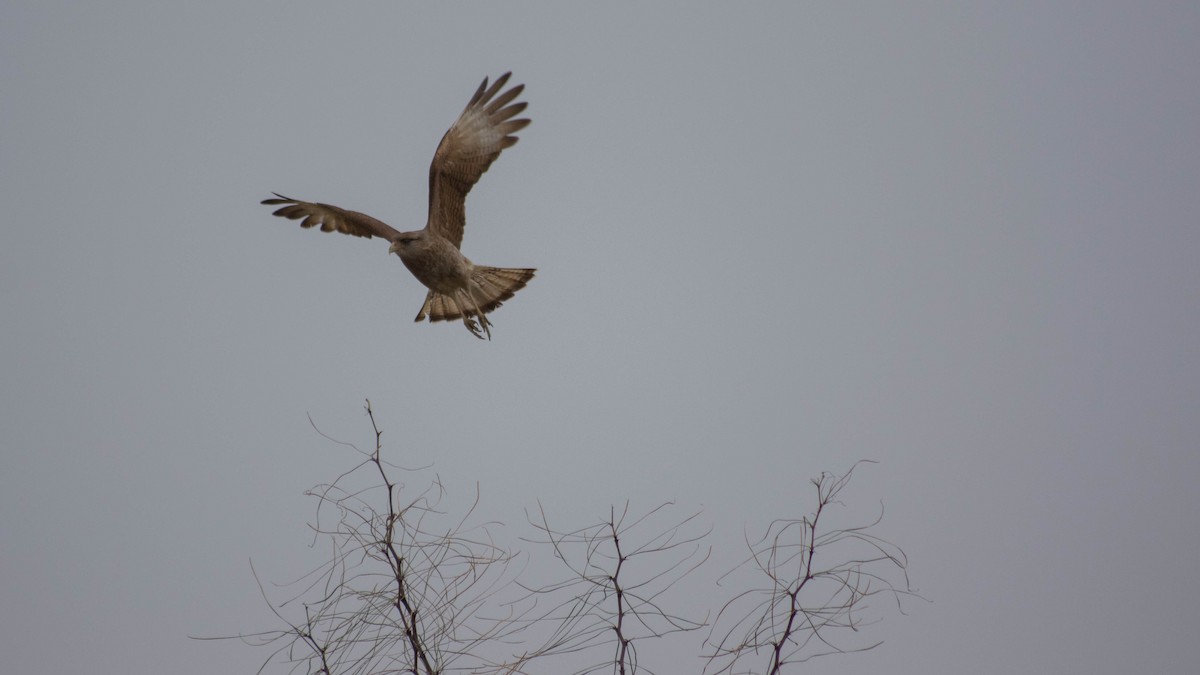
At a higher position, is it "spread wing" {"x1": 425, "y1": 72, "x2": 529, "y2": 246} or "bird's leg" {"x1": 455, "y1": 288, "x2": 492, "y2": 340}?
"spread wing" {"x1": 425, "y1": 72, "x2": 529, "y2": 246}

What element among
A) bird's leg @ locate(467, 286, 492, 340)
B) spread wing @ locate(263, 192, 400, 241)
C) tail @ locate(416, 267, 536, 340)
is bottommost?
Answer: bird's leg @ locate(467, 286, 492, 340)

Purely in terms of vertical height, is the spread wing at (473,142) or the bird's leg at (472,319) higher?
the spread wing at (473,142)

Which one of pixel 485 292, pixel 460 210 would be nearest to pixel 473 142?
pixel 460 210

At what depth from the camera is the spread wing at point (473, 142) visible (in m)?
8.40

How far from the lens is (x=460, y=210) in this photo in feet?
27.8

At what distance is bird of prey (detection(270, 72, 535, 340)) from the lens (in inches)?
324

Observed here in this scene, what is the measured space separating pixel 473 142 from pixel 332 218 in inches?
47.6

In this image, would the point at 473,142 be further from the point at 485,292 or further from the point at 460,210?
the point at 485,292

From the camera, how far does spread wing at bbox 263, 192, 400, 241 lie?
331 inches

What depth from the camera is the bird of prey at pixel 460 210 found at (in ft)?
27.0

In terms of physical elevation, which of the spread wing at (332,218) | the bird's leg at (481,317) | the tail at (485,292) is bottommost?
the bird's leg at (481,317)

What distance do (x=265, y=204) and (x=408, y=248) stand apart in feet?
4.82

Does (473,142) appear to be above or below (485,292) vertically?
above

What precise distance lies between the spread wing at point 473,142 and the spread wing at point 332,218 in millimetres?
491
